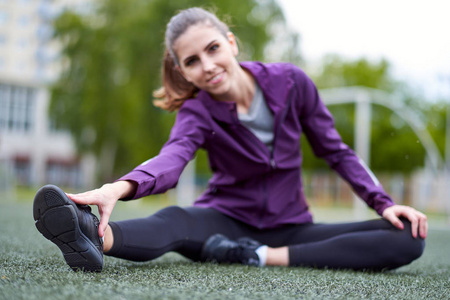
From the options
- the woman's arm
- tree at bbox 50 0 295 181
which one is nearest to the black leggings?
the woman's arm

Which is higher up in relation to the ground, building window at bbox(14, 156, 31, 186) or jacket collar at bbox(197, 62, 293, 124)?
jacket collar at bbox(197, 62, 293, 124)

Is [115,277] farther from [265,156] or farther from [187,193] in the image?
[187,193]

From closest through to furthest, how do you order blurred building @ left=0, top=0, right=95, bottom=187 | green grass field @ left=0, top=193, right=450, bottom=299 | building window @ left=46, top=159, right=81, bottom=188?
green grass field @ left=0, top=193, right=450, bottom=299 → blurred building @ left=0, top=0, right=95, bottom=187 → building window @ left=46, top=159, right=81, bottom=188

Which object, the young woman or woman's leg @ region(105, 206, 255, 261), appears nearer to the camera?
woman's leg @ region(105, 206, 255, 261)

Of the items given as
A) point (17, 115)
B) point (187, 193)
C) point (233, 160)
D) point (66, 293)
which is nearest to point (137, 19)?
point (187, 193)

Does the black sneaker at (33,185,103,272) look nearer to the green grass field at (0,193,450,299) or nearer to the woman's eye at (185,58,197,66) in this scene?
the green grass field at (0,193,450,299)

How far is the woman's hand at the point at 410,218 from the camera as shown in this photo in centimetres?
192

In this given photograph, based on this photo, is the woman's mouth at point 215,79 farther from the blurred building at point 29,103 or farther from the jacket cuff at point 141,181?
the blurred building at point 29,103

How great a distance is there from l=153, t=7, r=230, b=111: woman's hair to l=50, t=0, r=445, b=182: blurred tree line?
10.8 metres

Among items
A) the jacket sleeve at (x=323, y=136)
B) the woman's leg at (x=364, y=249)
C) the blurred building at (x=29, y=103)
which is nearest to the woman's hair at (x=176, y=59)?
the jacket sleeve at (x=323, y=136)

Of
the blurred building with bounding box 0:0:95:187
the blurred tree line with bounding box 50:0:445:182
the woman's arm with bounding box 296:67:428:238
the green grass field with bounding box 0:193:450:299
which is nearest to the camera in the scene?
the green grass field with bounding box 0:193:450:299

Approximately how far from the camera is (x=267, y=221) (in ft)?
7.09

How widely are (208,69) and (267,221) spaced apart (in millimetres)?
628

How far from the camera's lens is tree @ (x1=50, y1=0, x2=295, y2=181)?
599 inches
